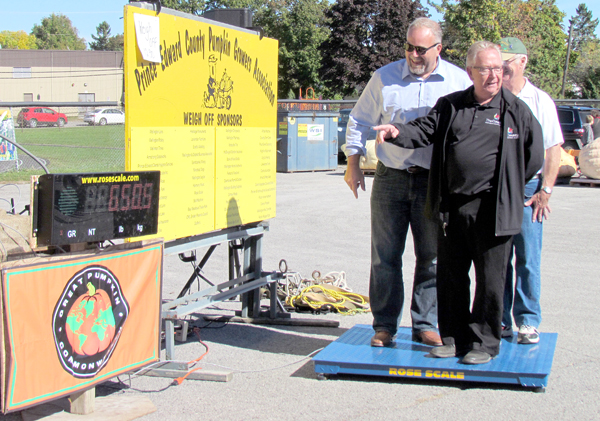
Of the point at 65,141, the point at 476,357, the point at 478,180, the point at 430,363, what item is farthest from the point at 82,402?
the point at 65,141

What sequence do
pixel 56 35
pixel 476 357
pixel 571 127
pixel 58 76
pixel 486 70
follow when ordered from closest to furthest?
pixel 486 70, pixel 476 357, pixel 571 127, pixel 58 76, pixel 56 35

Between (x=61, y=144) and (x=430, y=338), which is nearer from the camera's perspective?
(x=430, y=338)

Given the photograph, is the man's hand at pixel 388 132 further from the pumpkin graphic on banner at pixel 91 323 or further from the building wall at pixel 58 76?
the building wall at pixel 58 76

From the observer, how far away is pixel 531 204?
433 centimetres

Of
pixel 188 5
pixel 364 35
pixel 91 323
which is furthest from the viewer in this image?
pixel 188 5

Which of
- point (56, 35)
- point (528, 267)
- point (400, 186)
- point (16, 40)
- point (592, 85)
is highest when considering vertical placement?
point (56, 35)

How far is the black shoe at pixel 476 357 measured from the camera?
12.7 ft

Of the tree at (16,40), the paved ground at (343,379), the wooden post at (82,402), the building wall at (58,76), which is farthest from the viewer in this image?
the tree at (16,40)

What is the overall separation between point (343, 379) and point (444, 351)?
0.67m

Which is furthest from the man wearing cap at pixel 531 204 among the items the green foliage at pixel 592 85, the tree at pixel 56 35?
the tree at pixel 56 35

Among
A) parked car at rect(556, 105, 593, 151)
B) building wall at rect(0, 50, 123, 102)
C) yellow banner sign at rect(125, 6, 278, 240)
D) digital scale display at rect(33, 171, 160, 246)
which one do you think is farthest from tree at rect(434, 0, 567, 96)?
digital scale display at rect(33, 171, 160, 246)

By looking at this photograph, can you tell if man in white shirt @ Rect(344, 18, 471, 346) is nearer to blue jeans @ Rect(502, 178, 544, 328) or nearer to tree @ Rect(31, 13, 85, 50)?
blue jeans @ Rect(502, 178, 544, 328)

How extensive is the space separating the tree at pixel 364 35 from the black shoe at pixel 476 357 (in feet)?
160

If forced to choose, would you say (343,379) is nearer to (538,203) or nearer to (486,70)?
(538,203)
